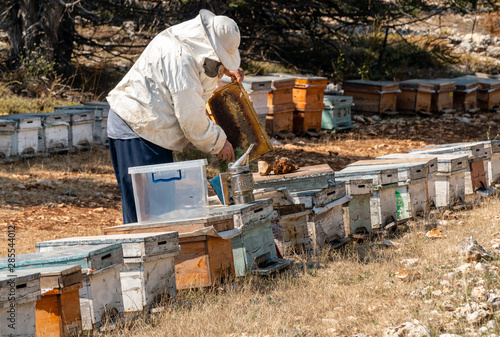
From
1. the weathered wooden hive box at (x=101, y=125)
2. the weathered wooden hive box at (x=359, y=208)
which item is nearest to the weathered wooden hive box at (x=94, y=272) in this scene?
the weathered wooden hive box at (x=359, y=208)

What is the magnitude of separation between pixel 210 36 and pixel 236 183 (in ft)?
3.53

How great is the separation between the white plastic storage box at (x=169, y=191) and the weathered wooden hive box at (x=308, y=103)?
765 centimetres

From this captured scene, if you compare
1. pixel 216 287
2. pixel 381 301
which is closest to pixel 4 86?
pixel 216 287

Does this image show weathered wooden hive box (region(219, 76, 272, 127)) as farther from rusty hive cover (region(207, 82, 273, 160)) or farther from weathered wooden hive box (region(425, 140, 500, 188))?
rusty hive cover (region(207, 82, 273, 160))

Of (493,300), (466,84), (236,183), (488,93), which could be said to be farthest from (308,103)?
(493,300)

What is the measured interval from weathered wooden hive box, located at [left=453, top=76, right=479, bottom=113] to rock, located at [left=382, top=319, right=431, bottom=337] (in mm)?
11870

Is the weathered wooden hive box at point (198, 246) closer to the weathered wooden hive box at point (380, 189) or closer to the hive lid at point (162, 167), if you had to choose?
the hive lid at point (162, 167)

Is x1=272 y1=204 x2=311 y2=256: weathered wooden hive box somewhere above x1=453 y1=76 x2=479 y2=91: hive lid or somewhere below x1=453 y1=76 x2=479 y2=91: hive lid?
below

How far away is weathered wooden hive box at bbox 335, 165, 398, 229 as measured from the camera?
19.8 feet

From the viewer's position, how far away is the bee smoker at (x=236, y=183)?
14.7 ft

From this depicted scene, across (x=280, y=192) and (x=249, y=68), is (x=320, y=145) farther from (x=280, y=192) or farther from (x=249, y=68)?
(x=280, y=192)

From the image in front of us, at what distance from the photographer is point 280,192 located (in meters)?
5.27

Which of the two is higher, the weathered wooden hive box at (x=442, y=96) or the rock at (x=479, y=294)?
the weathered wooden hive box at (x=442, y=96)

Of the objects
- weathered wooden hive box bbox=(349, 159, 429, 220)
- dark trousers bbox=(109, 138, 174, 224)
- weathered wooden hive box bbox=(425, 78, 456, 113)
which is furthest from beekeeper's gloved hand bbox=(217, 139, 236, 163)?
weathered wooden hive box bbox=(425, 78, 456, 113)
